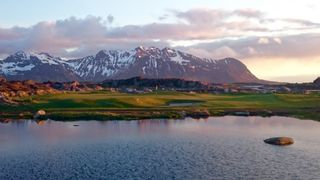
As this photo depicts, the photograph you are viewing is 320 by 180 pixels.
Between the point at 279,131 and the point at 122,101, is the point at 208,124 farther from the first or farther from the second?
the point at 122,101

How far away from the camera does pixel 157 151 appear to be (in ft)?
257

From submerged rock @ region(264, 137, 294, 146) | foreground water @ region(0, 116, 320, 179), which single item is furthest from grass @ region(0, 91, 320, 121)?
submerged rock @ region(264, 137, 294, 146)

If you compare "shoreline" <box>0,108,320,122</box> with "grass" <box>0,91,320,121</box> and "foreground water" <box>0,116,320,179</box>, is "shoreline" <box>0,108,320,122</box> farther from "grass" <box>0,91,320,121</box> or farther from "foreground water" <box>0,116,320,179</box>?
"foreground water" <box>0,116,320,179</box>

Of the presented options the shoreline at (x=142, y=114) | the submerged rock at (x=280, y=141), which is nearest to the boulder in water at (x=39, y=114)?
the shoreline at (x=142, y=114)

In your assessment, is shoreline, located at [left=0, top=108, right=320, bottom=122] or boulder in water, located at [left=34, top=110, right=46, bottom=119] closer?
shoreline, located at [left=0, top=108, right=320, bottom=122]

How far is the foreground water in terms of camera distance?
209 feet

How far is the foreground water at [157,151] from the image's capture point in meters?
63.7

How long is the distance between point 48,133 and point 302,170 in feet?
183

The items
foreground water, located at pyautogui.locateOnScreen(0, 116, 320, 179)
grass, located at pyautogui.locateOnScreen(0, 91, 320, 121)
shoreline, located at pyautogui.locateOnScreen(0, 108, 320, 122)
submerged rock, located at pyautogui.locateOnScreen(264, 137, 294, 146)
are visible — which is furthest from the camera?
grass, located at pyautogui.locateOnScreen(0, 91, 320, 121)

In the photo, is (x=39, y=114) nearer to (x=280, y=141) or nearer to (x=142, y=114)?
(x=142, y=114)

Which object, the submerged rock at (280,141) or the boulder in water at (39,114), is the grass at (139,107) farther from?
the submerged rock at (280,141)

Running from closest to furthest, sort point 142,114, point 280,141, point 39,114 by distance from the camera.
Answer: point 280,141, point 39,114, point 142,114

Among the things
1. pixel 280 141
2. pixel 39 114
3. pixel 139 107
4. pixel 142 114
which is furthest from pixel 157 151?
pixel 139 107

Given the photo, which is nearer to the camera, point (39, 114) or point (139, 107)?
point (39, 114)
